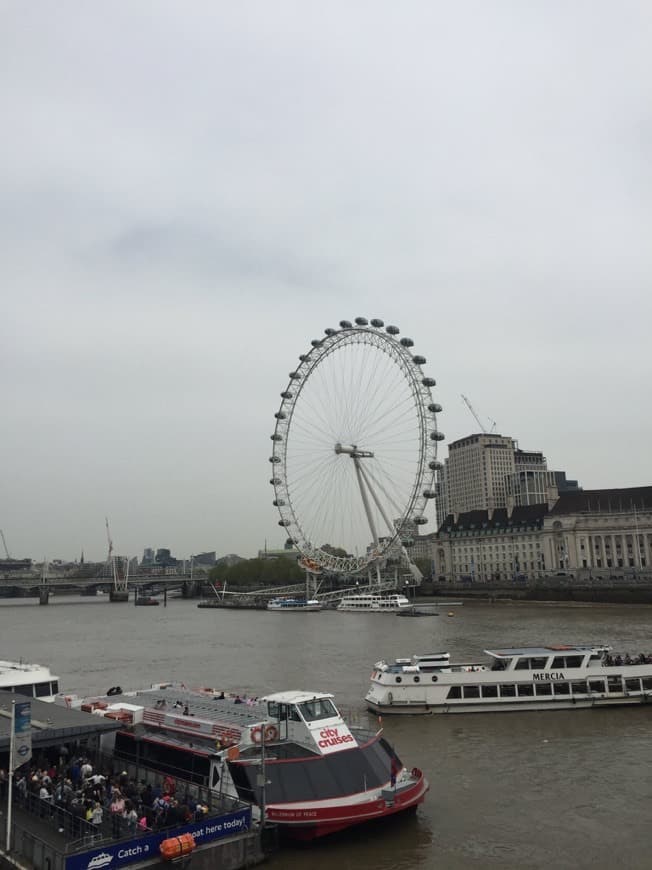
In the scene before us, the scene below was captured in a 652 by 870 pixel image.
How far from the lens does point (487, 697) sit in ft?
91.5

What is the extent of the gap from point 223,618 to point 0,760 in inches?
2884

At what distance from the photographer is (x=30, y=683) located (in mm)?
21766

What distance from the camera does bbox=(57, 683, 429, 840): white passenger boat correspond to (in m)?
15.5

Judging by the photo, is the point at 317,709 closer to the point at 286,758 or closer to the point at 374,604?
the point at 286,758

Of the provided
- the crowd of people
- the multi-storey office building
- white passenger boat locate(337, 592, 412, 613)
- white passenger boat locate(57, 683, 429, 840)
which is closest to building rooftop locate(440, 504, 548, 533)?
the multi-storey office building

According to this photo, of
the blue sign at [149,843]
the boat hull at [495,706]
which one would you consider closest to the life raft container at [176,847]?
the blue sign at [149,843]

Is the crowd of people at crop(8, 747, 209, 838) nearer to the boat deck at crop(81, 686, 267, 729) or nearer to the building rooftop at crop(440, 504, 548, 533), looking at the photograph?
the boat deck at crop(81, 686, 267, 729)

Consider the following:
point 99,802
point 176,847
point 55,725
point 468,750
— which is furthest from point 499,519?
point 176,847

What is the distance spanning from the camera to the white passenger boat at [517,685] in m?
27.8

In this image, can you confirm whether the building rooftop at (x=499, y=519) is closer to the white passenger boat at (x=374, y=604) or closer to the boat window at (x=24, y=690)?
the white passenger boat at (x=374, y=604)

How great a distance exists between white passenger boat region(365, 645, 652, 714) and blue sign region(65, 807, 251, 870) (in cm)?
1421

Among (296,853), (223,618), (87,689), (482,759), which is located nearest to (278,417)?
(223,618)

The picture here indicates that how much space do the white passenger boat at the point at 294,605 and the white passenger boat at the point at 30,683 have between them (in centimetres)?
7585

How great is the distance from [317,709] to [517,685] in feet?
43.9
